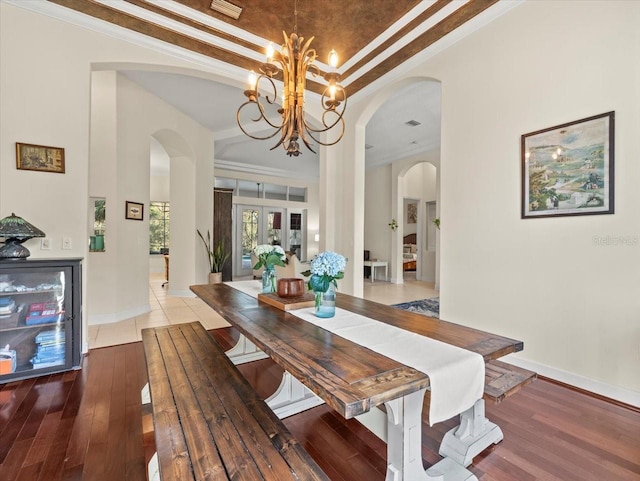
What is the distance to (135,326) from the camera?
3844 mm

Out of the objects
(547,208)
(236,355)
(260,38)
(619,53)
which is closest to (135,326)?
(236,355)

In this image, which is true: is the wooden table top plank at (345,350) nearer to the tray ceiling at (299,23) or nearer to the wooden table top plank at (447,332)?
the wooden table top plank at (447,332)

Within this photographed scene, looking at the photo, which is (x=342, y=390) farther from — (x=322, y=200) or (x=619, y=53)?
(x=322, y=200)

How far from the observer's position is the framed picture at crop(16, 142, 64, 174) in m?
2.58

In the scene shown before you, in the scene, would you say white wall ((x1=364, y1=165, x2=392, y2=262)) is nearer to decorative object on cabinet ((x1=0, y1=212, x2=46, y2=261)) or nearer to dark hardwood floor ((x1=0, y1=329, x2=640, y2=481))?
dark hardwood floor ((x1=0, y1=329, x2=640, y2=481))

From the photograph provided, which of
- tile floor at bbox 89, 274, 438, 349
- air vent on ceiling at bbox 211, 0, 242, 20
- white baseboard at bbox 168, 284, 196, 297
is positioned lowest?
tile floor at bbox 89, 274, 438, 349

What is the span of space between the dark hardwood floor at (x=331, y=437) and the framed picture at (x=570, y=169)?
4.55 feet

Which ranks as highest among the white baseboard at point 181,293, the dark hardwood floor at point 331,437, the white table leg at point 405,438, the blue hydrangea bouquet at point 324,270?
the blue hydrangea bouquet at point 324,270

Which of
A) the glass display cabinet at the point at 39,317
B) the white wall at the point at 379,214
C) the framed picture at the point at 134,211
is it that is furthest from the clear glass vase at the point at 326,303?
the white wall at the point at 379,214

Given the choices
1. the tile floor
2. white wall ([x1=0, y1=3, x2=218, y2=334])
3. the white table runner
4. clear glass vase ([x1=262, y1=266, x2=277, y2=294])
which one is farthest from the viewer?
the tile floor

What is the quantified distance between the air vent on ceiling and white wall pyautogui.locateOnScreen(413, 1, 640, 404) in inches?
81.4

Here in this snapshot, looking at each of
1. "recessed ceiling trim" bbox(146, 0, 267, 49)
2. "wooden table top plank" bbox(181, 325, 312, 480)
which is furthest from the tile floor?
"recessed ceiling trim" bbox(146, 0, 267, 49)

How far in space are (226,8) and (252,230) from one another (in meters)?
6.19

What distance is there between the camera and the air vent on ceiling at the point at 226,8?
8.80ft
